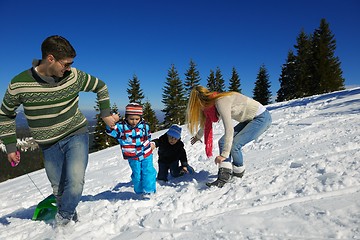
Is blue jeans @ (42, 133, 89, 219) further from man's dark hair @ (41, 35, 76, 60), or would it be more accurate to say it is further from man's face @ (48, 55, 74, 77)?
man's dark hair @ (41, 35, 76, 60)

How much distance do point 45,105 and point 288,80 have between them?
37.3 metres

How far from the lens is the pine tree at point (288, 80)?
34.6m

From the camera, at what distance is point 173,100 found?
35062 millimetres

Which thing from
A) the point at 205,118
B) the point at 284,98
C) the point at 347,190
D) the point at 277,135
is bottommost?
the point at 347,190

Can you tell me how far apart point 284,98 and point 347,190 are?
1411 inches

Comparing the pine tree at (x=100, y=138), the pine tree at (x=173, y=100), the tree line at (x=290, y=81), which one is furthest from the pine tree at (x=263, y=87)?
the pine tree at (x=100, y=138)

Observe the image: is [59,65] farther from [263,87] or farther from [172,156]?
[263,87]

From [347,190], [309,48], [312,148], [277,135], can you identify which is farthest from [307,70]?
[347,190]

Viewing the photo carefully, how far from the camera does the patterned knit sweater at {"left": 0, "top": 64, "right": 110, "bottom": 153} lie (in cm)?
268

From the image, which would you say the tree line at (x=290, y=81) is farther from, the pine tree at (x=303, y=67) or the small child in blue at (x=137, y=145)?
the small child in blue at (x=137, y=145)

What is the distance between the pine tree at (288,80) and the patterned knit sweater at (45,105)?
35561 millimetres

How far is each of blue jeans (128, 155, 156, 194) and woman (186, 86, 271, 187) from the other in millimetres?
951

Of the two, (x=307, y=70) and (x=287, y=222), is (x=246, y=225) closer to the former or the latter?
(x=287, y=222)

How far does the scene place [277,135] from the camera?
7277mm
